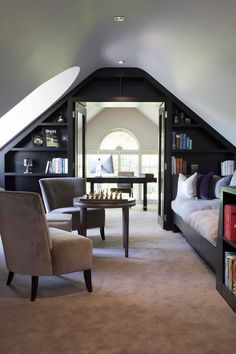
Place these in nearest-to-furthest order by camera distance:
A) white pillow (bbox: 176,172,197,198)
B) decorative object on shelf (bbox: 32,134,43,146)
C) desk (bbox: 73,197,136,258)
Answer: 1. desk (bbox: 73,197,136,258)
2. white pillow (bbox: 176,172,197,198)
3. decorative object on shelf (bbox: 32,134,43,146)

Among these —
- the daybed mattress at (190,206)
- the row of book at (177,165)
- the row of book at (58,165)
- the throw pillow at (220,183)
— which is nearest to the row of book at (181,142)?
the row of book at (177,165)

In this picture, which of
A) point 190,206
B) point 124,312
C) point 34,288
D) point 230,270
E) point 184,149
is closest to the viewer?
point 124,312

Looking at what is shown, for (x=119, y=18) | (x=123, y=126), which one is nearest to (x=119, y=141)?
(x=123, y=126)

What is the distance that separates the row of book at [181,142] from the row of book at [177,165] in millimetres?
181

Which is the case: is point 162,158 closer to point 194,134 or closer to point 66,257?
point 194,134

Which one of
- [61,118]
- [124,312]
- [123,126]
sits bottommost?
[124,312]

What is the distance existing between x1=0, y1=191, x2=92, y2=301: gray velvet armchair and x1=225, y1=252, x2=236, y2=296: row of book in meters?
1.06

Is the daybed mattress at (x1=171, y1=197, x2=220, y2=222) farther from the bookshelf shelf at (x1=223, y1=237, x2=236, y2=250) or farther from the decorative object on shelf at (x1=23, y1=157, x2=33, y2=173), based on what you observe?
the decorative object on shelf at (x1=23, y1=157, x2=33, y2=173)

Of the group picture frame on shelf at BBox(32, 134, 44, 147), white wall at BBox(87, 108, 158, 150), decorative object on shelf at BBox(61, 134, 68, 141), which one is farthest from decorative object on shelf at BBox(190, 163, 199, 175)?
white wall at BBox(87, 108, 158, 150)

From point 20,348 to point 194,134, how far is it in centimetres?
471

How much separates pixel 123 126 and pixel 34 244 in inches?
281

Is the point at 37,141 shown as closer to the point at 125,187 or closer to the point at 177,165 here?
the point at 177,165

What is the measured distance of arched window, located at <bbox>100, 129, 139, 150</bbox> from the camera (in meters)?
9.91

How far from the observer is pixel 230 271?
112 inches
